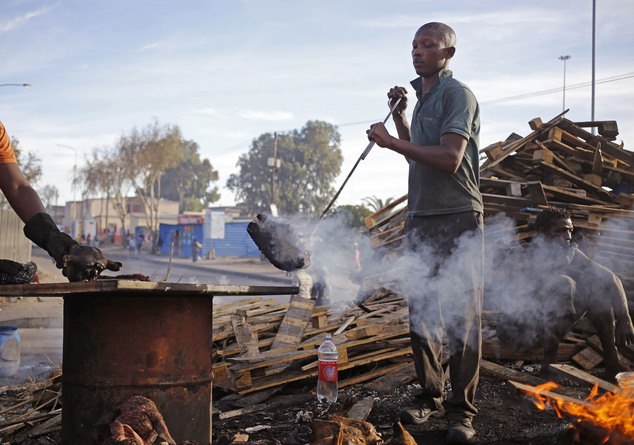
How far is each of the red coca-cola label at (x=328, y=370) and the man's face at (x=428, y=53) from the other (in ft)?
7.37

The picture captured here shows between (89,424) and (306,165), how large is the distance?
48.4m

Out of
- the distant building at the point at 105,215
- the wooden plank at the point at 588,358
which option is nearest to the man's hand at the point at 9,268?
the wooden plank at the point at 588,358

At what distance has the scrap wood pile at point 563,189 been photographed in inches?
244

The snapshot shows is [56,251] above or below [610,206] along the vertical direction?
below

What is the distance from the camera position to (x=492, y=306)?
602cm

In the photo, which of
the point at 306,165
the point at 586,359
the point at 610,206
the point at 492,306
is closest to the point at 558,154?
the point at 610,206

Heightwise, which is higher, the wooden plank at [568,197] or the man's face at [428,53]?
the man's face at [428,53]

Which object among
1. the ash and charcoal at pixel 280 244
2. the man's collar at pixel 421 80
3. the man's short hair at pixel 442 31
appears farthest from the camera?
the man's collar at pixel 421 80

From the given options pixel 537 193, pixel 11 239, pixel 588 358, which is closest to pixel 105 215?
pixel 11 239

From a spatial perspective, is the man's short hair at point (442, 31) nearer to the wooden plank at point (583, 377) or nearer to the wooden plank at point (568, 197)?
the wooden plank at point (583, 377)

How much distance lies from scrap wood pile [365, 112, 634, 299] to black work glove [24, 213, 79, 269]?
16.6 feet

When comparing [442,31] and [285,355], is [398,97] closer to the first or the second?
[442,31]

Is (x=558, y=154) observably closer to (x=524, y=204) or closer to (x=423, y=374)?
(x=524, y=204)

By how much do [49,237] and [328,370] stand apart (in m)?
2.30
